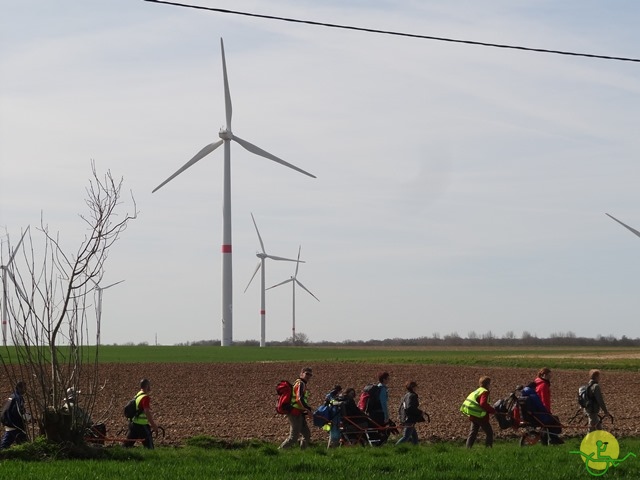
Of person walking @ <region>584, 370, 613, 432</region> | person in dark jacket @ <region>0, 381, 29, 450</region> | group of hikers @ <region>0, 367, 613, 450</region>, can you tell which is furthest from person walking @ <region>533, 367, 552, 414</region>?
person in dark jacket @ <region>0, 381, 29, 450</region>

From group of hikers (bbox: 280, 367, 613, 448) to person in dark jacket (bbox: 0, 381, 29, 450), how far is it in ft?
13.7

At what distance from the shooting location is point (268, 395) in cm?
3416

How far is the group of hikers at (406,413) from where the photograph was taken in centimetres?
1797

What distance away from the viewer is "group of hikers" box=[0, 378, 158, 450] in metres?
16.1

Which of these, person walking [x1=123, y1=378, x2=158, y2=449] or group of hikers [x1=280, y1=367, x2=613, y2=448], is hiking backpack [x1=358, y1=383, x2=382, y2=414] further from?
person walking [x1=123, y1=378, x2=158, y2=449]

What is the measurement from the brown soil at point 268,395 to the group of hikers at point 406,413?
0.84m

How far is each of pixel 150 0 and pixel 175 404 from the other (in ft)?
54.5

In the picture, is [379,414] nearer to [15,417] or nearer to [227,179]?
[15,417]

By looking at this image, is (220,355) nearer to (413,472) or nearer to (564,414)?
(564,414)

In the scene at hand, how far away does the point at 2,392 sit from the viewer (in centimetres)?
3316

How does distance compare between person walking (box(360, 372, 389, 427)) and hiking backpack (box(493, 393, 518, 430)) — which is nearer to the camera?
hiking backpack (box(493, 393, 518, 430))

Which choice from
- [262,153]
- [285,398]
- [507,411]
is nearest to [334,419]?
[285,398]

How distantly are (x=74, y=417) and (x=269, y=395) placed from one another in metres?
18.4

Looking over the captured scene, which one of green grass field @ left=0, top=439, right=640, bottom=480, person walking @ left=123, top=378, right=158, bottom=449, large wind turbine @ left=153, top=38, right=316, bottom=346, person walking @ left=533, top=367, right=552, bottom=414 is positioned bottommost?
green grass field @ left=0, top=439, right=640, bottom=480
